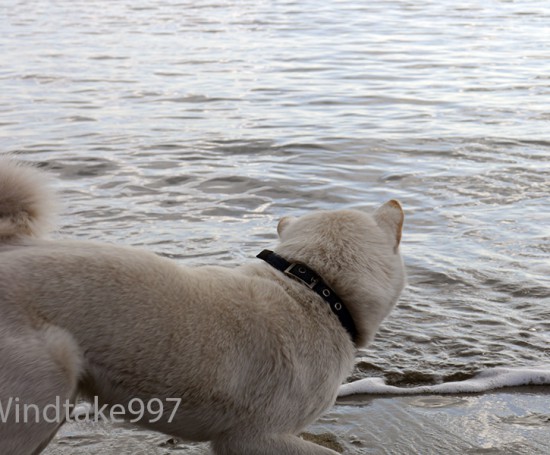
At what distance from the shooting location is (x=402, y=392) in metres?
5.20

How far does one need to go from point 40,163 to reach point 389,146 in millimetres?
3845

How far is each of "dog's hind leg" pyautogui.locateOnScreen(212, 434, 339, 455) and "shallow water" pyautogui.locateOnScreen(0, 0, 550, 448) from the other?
5.61ft

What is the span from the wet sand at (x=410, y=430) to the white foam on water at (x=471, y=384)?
0.06 m

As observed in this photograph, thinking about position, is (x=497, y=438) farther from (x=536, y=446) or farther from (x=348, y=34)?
(x=348, y=34)

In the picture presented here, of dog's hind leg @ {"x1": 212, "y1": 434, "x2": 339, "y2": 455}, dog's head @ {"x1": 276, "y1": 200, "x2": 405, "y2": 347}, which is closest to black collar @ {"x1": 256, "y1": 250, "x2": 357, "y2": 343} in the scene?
dog's head @ {"x1": 276, "y1": 200, "x2": 405, "y2": 347}

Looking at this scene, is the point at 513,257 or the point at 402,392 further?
the point at 513,257

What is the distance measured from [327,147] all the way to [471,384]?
5.85m

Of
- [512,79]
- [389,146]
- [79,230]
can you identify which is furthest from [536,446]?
[512,79]

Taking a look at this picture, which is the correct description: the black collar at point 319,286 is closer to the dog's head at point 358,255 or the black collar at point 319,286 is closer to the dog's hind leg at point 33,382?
the dog's head at point 358,255

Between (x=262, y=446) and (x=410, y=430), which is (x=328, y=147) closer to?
(x=410, y=430)

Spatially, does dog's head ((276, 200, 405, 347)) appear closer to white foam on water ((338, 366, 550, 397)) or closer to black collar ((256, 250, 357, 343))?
black collar ((256, 250, 357, 343))

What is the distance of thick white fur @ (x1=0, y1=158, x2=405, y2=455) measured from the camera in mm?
3342

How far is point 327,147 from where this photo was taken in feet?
35.6

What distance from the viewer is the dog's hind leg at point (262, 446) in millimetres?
3748
